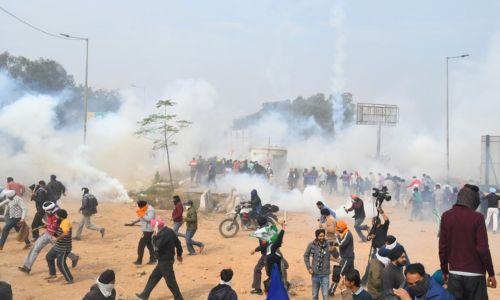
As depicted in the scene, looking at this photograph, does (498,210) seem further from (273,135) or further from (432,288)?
(273,135)

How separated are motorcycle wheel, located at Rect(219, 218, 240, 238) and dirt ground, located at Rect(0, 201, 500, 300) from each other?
0.29 meters

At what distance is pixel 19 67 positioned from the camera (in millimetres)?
47750

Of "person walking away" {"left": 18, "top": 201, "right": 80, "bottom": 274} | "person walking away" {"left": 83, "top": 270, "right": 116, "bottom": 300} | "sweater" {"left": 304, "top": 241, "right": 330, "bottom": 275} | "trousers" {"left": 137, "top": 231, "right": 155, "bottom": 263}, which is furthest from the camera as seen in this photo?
"trousers" {"left": 137, "top": 231, "right": 155, "bottom": 263}

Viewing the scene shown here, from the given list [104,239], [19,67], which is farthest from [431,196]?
[19,67]

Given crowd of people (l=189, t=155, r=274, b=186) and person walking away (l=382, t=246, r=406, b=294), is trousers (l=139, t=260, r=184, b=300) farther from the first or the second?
crowd of people (l=189, t=155, r=274, b=186)

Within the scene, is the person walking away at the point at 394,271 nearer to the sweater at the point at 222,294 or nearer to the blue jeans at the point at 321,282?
the blue jeans at the point at 321,282

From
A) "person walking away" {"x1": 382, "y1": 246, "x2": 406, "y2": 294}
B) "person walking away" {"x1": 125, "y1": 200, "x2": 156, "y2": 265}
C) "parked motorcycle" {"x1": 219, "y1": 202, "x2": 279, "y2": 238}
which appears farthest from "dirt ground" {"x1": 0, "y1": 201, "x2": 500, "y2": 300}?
"person walking away" {"x1": 382, "y1": 246, "x2": 406, "y2": 294}

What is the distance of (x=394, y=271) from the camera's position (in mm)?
5988

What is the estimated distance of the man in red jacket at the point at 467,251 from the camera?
468cm

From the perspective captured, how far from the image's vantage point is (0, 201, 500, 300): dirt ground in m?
9.34

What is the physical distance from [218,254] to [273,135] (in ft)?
125

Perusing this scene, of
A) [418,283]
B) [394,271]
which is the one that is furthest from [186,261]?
[418,283]

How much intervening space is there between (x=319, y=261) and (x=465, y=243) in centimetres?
309

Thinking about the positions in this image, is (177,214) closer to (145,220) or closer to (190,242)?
(190,242)
